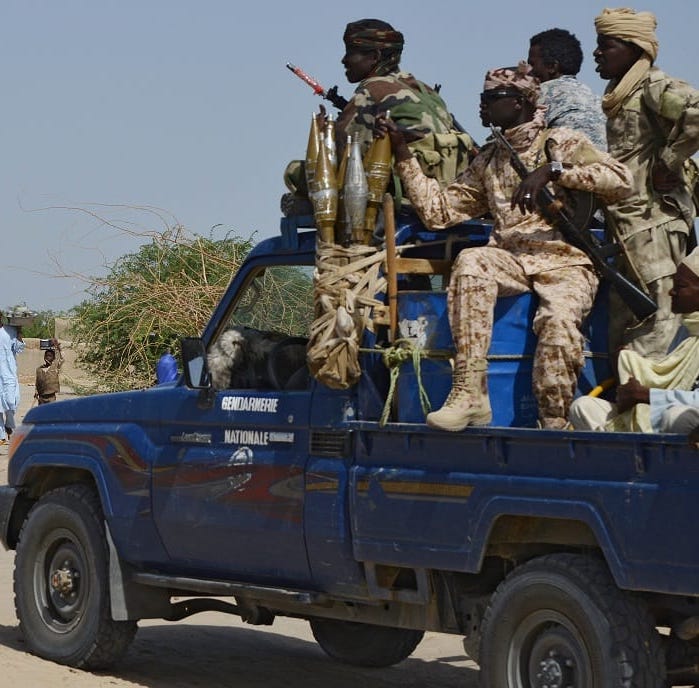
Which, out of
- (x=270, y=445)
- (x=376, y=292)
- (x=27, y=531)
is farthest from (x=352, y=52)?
(x=27, y=531)

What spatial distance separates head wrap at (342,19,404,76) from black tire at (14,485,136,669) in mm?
2569

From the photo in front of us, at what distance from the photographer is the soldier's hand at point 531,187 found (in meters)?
6.00

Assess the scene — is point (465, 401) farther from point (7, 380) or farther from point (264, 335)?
point (7, 380)

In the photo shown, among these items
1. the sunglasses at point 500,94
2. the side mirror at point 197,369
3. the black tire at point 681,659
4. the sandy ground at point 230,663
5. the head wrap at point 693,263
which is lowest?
the sandy ground at point 230,663

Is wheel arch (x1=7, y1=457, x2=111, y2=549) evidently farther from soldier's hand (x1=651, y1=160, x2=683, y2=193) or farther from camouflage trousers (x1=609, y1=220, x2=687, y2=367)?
soldier's hand (x1=651, y1=160, x2=683, y2=193)

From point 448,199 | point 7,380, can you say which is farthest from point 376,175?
point 7,380

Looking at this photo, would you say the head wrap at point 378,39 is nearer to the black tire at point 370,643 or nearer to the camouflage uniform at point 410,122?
the camouflage uniform at point 410,122

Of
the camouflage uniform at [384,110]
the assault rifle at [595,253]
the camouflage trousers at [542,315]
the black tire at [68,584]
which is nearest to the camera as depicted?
the camouflage trousers at [542,315]

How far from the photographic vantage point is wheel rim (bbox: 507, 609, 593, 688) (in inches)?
209

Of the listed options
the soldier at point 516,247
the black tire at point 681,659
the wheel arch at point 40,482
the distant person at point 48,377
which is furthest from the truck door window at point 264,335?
the distant person at point 48,377

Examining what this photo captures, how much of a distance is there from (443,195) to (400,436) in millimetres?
1207

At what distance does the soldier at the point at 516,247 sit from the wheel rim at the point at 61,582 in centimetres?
262

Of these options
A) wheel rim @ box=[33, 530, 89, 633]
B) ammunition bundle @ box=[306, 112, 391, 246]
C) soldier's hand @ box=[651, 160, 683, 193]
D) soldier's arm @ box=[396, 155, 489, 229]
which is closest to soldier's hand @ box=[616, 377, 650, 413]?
soldier's hand @ box=[651, 160, 683, 193]

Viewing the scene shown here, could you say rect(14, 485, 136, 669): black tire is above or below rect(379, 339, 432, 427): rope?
below
